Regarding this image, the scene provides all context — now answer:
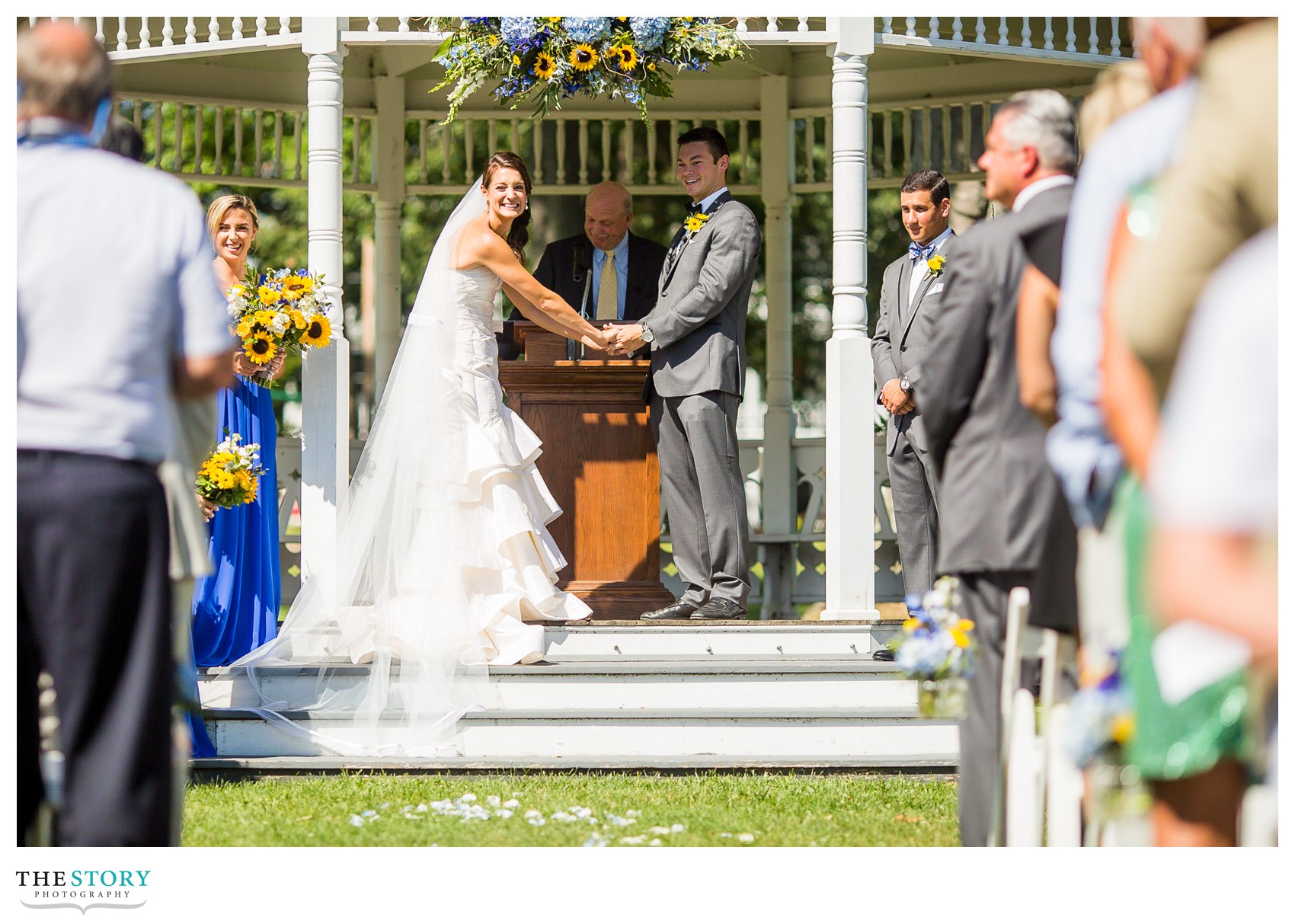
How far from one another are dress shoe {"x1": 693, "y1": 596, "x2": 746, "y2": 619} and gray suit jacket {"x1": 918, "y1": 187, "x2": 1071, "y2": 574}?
137 inches

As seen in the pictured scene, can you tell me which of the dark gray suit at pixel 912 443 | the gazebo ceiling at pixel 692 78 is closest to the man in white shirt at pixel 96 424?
the dark gray suit at pixel 912 443

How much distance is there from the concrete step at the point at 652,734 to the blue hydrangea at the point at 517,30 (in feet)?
10.2

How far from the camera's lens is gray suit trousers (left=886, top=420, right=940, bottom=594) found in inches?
285

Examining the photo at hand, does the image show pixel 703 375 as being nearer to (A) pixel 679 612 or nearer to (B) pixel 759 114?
(A) pixel 679 612

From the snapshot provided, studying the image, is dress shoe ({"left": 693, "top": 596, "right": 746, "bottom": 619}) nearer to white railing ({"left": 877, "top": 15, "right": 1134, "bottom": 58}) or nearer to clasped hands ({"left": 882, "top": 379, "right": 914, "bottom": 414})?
clasped hands ({"left": 882, "top": 379, "right": 914, "bottom": 414})

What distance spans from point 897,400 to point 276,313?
2.86 metres

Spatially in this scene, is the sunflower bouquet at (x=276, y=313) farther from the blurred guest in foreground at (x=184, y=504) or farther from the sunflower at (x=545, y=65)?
the blurred guest in foreground at (x=184, y=504)

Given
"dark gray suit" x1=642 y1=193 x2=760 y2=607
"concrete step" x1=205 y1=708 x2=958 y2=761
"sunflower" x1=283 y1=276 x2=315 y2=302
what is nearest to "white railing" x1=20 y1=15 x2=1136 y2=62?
"dark gray suit" x1=642 y1=193 x2=760 y2=607

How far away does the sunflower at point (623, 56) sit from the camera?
730cm

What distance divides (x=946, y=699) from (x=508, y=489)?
341 cm

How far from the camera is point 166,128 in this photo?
66.5ft

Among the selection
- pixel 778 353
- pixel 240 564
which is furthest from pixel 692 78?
pixel 240 564
